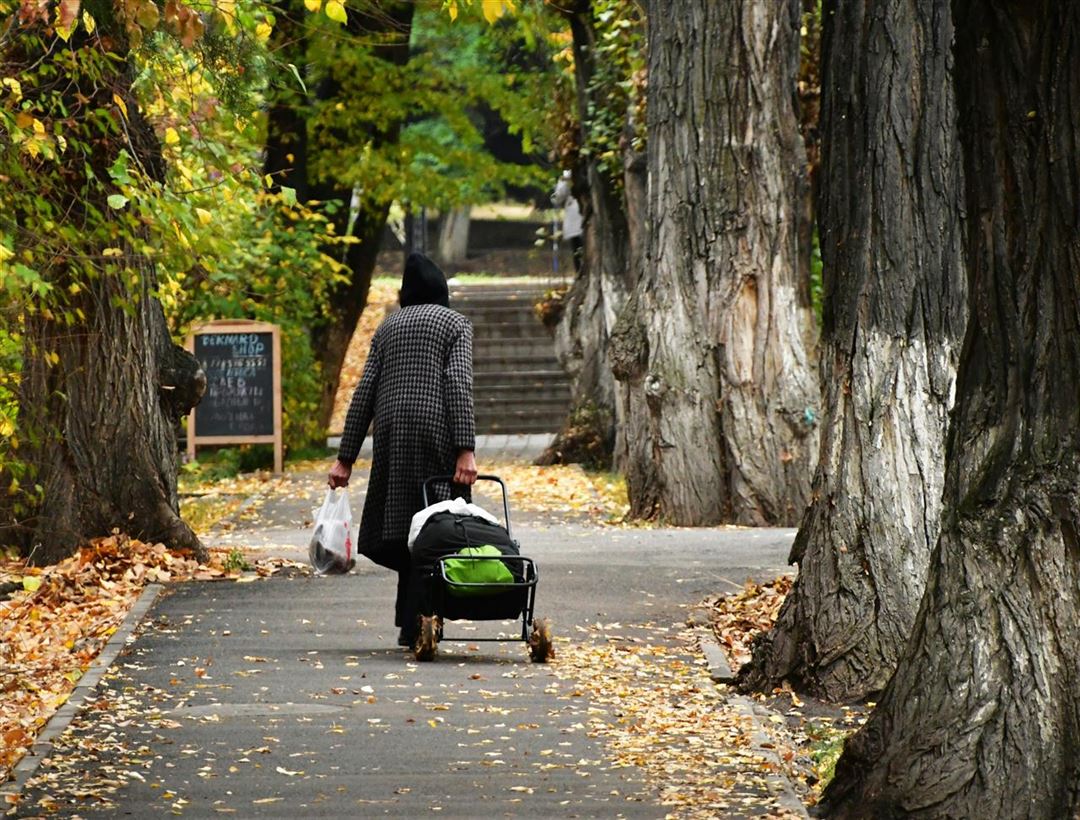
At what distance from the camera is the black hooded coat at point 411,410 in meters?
9.98

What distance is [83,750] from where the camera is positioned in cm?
755

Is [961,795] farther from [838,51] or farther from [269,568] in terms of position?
[269,568]

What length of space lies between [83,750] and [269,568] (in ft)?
17.8

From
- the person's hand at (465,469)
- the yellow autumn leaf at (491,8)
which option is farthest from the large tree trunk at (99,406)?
the yellow autumn leaf at (491,8)

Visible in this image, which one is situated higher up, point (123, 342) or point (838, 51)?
point (838, 51)

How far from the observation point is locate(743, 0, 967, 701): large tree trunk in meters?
8.65

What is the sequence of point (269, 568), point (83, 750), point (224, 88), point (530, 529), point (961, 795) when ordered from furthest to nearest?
point (530, 529), point (269, 568), point (224, 88), point (83, 750), point (961, 795)

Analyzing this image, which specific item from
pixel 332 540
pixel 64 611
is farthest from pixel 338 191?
pixel 332 540

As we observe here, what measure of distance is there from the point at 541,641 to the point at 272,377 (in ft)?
49.5

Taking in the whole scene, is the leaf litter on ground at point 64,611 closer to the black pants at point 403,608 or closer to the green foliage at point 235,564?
the green foliage at point 235,564

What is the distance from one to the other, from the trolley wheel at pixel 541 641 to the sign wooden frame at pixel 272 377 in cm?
1485

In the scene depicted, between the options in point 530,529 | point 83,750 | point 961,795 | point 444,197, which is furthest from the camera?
point 444,197

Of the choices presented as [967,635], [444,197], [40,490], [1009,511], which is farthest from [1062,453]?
[444,197]

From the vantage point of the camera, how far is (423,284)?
403 inches
